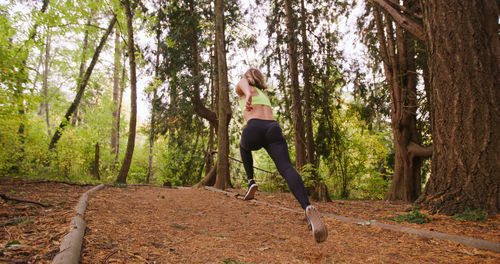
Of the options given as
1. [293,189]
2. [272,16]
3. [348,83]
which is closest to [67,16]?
[272,16]

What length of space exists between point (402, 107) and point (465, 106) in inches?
173

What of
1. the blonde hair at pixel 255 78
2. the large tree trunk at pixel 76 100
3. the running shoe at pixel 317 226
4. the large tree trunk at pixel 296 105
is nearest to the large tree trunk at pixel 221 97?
the large tree trunk at pixel 296 105

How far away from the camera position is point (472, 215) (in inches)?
129

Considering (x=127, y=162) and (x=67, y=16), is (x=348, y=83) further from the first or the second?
(x=67, y=16)

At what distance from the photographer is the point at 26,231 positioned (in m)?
2.26

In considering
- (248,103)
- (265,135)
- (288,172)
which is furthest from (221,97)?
(288,172)

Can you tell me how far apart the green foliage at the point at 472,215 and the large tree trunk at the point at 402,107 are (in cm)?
455

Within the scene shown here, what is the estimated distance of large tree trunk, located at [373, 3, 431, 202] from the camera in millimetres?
7645

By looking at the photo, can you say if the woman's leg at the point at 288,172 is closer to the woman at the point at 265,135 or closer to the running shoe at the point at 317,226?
the woman at the point at 265,135

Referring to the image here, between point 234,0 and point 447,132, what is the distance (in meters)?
9.57

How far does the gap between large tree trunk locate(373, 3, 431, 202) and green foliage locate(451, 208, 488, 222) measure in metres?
4.55

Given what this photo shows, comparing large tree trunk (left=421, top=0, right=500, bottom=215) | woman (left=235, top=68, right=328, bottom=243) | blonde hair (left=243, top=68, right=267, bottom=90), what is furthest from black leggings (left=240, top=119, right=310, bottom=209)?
large tree trunk (left=421, top=0, right=500, bottom=215)

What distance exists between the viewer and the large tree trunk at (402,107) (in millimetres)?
7645

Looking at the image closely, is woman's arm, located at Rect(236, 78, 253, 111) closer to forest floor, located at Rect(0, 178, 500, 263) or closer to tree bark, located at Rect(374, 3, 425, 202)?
forest floor, located at Rect(0, 178, 500, 263)
